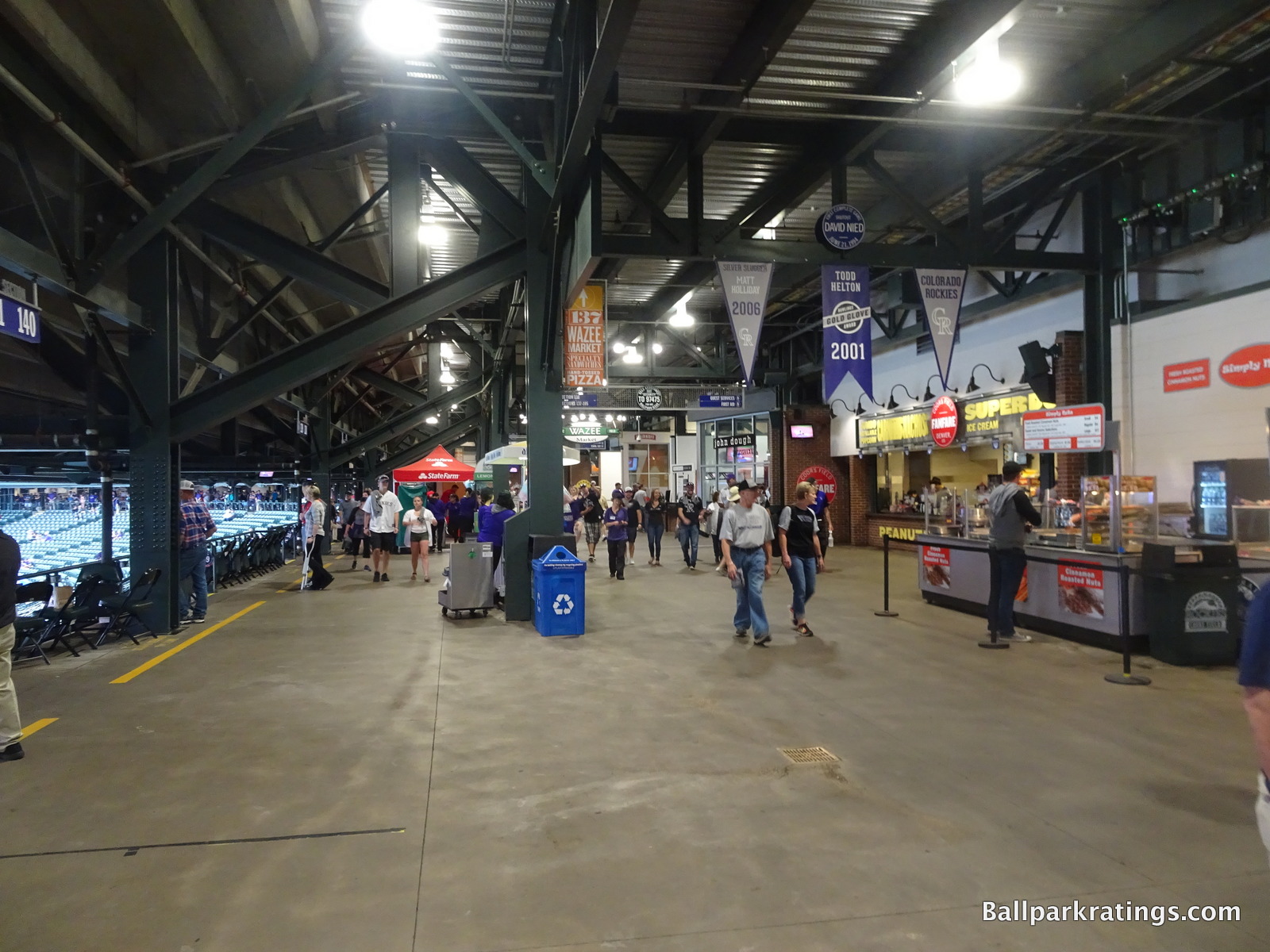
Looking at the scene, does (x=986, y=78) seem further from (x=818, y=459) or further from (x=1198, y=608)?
(x=818, y=459)

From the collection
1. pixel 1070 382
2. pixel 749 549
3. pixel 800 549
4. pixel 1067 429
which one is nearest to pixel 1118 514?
pixel 1067 429

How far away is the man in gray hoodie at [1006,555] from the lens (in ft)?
30.9

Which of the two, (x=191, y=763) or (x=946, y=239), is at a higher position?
(x=946, y=239)

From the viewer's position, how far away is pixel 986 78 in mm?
7898

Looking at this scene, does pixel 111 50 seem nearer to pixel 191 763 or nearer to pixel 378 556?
pixel 191 763

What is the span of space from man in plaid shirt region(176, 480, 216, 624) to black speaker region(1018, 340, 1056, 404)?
14205 millimetres

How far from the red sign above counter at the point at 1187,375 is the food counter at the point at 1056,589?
13.1 ft

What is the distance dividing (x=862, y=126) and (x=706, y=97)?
2.03 m

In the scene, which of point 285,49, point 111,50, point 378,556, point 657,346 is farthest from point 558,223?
point 657,346

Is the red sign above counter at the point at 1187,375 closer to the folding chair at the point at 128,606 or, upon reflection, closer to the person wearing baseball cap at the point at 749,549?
the person wearing baseball cap at the point at 749,549

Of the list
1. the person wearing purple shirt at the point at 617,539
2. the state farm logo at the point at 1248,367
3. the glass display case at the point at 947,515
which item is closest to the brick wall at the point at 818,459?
the person wearing purple shirt at the point at 617,539

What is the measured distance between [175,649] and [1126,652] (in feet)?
34.6

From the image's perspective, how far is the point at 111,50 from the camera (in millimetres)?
8016

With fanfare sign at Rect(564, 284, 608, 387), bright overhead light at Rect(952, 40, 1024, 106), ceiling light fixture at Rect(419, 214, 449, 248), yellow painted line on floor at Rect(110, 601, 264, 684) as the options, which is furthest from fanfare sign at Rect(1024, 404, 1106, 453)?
yellow painted line on floor at Rect(110, 601, 264, 684)
